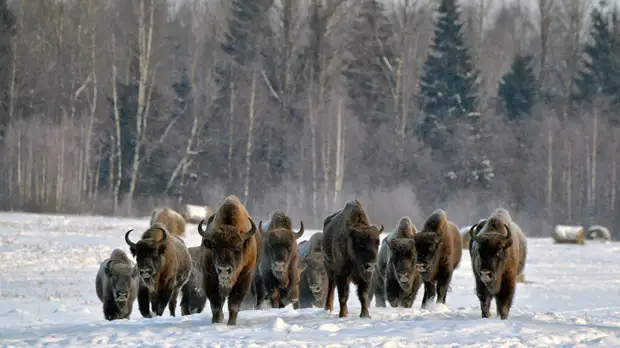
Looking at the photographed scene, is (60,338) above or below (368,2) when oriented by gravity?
below

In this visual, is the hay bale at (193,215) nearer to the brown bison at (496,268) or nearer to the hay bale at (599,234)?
the hay bale at (599,234)

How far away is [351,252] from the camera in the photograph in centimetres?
1318

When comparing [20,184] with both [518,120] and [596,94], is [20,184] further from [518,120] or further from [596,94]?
[596,94]

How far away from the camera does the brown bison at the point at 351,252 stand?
1283cm

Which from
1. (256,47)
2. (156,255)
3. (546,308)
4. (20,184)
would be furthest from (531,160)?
(156,255)

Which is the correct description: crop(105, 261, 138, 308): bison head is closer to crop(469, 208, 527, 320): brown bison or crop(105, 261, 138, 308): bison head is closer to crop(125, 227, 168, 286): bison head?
crop(125, 227, 168, 286): bison head

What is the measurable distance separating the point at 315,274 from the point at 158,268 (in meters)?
4.05

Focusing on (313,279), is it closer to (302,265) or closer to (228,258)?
(302,265)

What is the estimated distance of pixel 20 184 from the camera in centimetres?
4912

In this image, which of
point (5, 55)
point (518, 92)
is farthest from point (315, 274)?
point (518, 92)

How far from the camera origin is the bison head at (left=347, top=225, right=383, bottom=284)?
12797mm

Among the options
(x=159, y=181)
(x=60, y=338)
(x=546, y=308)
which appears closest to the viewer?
(x=60, y=338)

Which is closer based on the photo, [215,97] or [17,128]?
[17,128]

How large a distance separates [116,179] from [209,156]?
5.45 m
